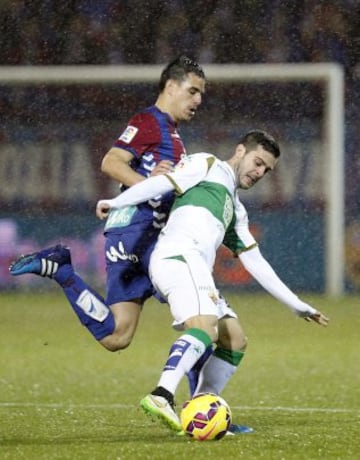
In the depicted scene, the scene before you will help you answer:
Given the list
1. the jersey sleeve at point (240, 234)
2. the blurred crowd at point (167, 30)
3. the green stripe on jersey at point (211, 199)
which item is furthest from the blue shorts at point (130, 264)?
the blurred crowd at point (167, 30)

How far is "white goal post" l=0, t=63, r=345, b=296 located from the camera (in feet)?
58.6

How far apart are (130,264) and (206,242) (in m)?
1.00

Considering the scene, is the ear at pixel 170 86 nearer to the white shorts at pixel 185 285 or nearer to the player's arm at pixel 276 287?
the player's arm at pixel 276 287

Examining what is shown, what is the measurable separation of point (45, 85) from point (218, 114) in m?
2.56

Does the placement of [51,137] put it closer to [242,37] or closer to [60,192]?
[60,192]

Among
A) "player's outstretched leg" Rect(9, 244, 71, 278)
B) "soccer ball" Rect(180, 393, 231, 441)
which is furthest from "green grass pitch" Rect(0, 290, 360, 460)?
"player's outstretched leg" Rect(9, 244, 71, 278)

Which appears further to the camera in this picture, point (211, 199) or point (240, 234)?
point (240, 234)

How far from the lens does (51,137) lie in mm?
18797

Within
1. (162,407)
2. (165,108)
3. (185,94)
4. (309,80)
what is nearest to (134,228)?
(165,108)

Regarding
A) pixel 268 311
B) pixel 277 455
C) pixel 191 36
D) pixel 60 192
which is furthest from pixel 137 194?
pixel 191 36

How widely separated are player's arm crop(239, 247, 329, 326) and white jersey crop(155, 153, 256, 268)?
0.90 ft

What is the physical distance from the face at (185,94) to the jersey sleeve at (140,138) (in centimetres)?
15

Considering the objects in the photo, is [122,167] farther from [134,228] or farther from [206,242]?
[206,242]

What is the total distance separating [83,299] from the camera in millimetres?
7465
